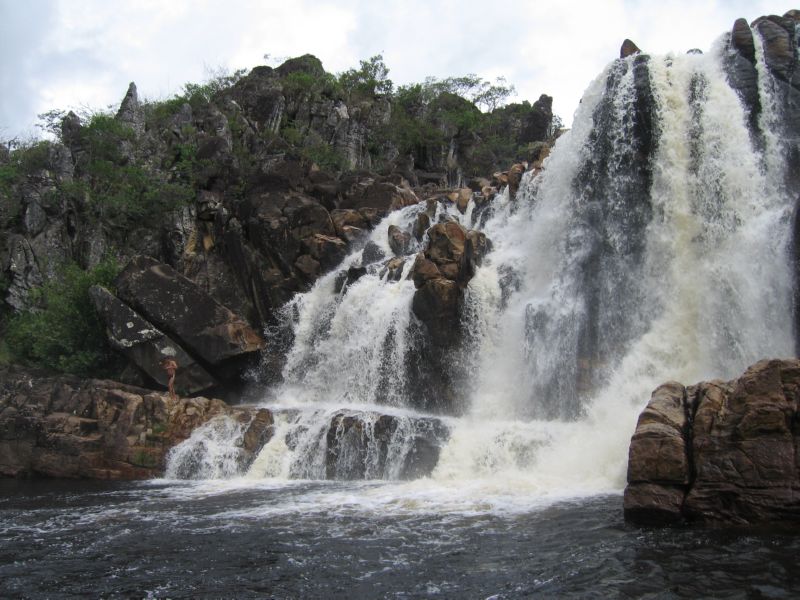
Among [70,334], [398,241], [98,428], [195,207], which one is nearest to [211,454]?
[98,428]

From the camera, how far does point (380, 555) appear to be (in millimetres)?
9953

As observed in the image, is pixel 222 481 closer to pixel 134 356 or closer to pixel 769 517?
pixel 134 356

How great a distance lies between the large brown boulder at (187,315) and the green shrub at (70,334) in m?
1.88

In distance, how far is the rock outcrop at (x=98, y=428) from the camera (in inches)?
770

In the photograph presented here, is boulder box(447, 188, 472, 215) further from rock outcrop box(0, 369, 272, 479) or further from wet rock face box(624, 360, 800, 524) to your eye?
wet rock face box(624, 360, 800, 524)

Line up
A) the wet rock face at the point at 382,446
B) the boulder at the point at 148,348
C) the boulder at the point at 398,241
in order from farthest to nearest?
the boulder at the point at 398,241, the boulder at the point at 148,348, the wet rock face at the point at 382,446

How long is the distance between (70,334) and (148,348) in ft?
12.7

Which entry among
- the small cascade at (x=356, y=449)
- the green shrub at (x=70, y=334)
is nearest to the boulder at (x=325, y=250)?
the green shrub at (x=70, y=334)

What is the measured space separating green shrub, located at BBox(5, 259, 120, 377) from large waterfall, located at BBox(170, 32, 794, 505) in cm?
739

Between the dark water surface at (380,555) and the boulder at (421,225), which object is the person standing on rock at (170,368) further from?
the boulder at (421,225)

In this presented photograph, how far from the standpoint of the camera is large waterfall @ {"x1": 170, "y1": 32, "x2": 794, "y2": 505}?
17.3 metres

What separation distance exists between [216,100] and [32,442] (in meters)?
33.4

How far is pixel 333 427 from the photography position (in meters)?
18.6

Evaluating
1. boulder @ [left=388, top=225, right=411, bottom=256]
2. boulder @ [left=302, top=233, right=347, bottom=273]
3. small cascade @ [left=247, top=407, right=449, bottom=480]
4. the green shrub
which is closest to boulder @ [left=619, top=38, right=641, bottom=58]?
boulder @ [left=388, top=225, right=411, bottom=256]
